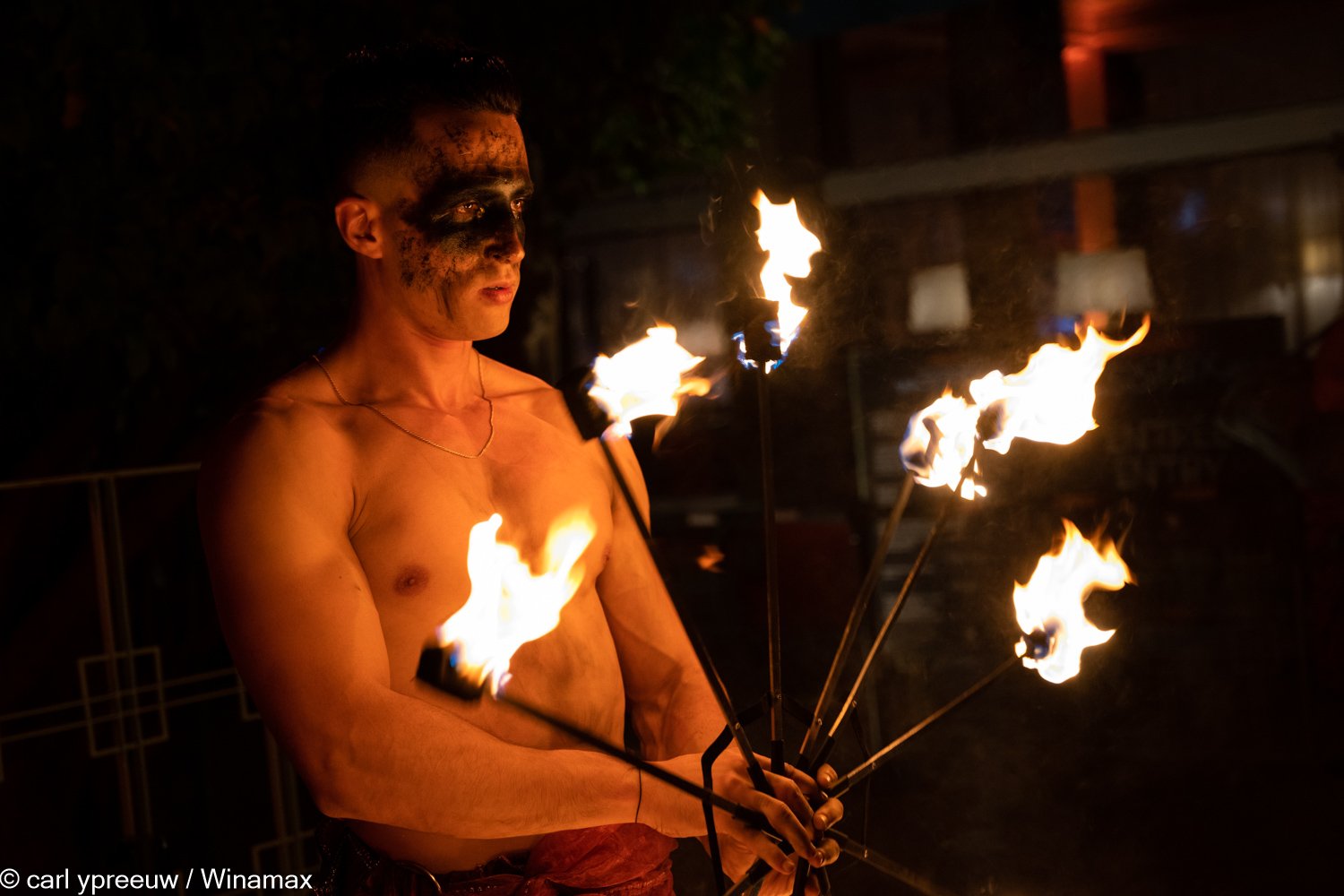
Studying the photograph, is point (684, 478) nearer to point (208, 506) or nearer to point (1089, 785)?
point (1089, 785)

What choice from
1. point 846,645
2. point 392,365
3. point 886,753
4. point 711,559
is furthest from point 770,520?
point 711,559

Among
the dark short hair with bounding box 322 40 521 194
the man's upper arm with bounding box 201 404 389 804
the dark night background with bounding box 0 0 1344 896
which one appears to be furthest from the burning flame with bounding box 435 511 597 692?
the dark night background with bounding box 0 0 1344 896

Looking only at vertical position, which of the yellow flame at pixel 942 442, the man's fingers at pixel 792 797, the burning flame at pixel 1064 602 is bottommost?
the man's fingers at pixel 792 797

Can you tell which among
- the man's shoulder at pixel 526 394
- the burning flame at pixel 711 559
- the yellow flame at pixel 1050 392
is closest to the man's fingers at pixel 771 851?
the yellow flame at pixel 1050 392

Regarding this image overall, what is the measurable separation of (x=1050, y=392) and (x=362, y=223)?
1.23 meters

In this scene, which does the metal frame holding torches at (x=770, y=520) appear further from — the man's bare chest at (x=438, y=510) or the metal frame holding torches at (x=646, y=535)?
the man's bare chest at (x=438, y=510)

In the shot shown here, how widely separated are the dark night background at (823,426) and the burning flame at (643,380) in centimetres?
→ 46

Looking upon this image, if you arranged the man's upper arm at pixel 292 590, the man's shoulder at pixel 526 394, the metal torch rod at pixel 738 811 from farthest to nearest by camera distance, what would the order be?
the man's shoulder at pixel 526 394
the man's upper arm at pixel 292 590
the metal torch rod at pixel 738 811

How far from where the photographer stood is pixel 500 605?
1655 millimetres

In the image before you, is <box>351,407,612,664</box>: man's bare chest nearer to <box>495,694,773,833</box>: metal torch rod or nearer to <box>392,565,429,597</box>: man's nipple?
<box>392,565,429,597</box>: man's nipple

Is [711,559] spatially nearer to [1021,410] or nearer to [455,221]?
[1021,410]

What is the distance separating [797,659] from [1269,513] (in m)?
2.27

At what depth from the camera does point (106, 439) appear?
16.5 feet

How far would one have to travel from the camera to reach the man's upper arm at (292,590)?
6.06ft
